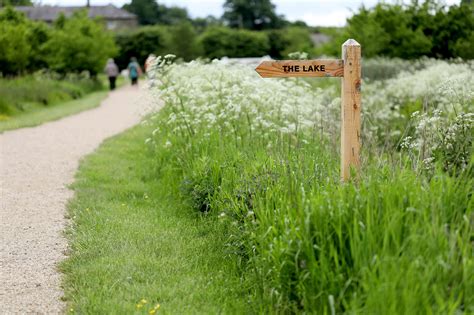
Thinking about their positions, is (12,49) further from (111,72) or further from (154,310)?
(154,310)

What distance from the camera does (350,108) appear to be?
5172 millimetres

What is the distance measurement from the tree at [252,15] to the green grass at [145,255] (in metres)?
83.5

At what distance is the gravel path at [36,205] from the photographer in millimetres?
4859

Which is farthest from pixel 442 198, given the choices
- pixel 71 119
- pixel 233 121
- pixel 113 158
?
pixel 71 119

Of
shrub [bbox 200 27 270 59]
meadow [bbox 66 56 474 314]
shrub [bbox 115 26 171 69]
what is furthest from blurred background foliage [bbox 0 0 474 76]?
meadow [bbox 66 56 474 314]

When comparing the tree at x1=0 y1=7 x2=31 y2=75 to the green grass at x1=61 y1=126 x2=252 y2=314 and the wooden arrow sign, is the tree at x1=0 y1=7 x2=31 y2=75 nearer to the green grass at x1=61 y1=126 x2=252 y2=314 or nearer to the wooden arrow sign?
the green grass at x1=61 y1=126 x2=252 y2=314

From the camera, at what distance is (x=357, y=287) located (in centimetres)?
374

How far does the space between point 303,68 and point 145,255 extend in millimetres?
1990

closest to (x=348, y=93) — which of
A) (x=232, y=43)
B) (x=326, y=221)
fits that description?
(x=326, y=221)

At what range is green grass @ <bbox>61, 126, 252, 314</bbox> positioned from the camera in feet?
14.9

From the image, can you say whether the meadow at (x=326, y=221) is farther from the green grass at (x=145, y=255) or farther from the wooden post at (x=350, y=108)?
the wooden post at (x=350, y=108)

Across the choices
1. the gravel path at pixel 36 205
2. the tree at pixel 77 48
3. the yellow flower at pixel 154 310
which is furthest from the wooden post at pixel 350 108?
the tree at pixel 77 48

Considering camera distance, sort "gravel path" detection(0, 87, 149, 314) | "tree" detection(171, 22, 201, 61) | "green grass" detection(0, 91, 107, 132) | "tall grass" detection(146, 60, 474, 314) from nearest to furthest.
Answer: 1. "tall grass" detection(146, 60, 474, 314)
2. "gravel path" detection(0, 87, 149, 314)
3. "green grass" detection(0, 91, 107, 132)
4. "tree" detection(171, 22, 201, 61)

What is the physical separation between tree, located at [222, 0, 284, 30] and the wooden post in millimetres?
85804
